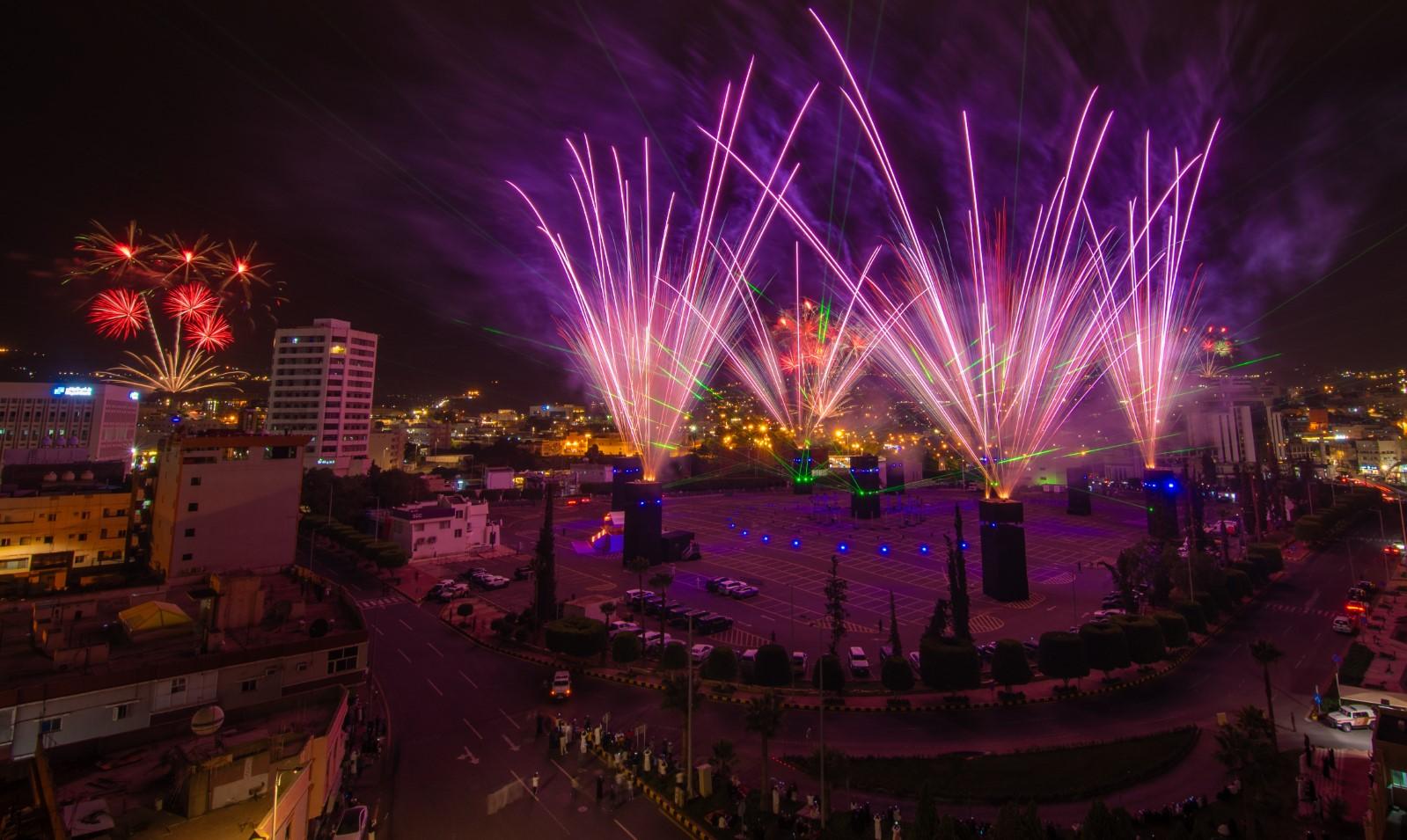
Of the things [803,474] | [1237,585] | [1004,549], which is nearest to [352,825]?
[1004,549]

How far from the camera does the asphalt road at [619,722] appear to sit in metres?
14.0

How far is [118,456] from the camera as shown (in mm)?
69375

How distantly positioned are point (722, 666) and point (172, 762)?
14.5 m

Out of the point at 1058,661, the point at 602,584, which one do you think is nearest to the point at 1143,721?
the point at 1058,661

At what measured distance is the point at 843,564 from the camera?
39.1 meters

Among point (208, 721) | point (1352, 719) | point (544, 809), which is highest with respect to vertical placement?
point (208, 721)

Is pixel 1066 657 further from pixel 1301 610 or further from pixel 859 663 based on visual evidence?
pixel 1301 610

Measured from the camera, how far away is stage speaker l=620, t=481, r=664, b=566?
1417 inches

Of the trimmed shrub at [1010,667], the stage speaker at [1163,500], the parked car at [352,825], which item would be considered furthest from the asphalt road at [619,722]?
the stage speaker at [1163,500]

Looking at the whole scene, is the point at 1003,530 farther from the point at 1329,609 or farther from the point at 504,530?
the point at 504,530

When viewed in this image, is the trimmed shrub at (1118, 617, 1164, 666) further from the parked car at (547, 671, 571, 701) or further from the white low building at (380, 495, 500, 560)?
the white low building at (380, 495, 500, 560)

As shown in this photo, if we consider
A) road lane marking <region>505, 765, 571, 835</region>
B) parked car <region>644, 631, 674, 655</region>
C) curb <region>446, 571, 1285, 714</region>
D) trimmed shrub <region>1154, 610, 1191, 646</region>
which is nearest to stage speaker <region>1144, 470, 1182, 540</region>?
curb <region>446, 571, 1285, 714</region>

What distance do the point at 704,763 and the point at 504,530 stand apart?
3913 cm

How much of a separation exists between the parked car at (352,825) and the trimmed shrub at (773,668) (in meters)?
12.1
